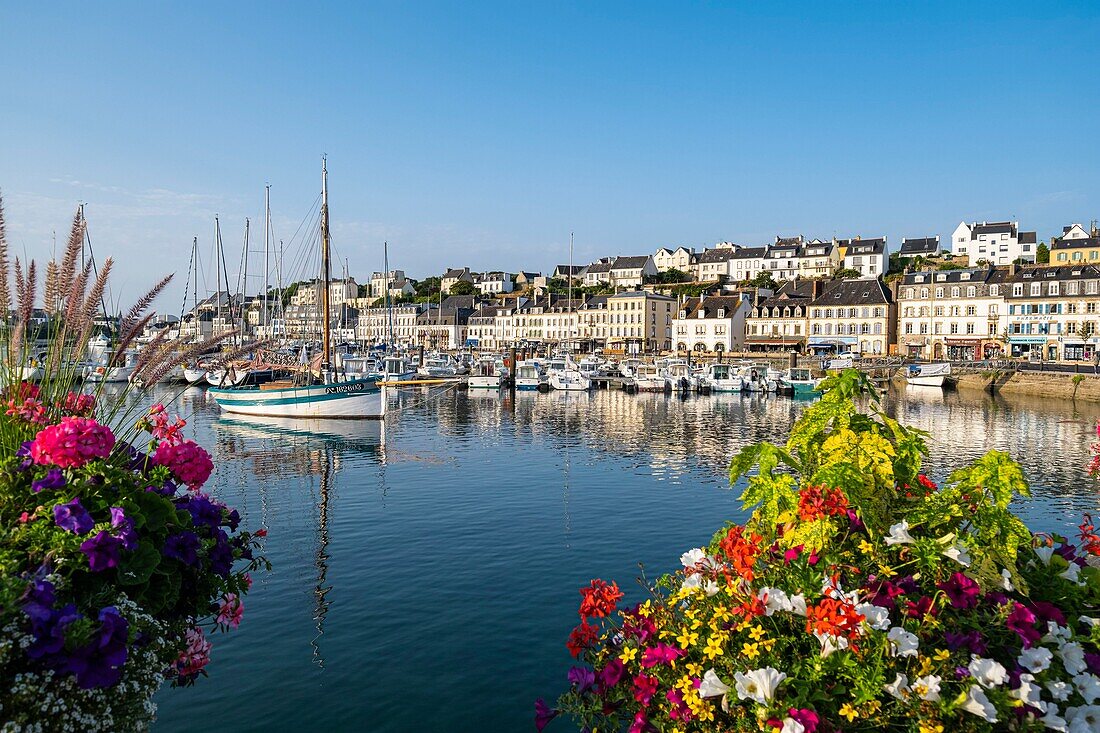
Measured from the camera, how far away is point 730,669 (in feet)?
15.8

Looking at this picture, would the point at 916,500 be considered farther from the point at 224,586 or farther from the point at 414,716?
the point at 414,716

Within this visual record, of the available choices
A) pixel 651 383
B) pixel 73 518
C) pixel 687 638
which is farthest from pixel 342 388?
pixel 687 638

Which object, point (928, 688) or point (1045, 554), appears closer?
point (928, 688)

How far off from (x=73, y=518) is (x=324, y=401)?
146ft

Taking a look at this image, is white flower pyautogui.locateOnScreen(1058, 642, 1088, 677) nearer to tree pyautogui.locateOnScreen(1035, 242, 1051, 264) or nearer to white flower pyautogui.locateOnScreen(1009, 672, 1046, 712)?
white flower pyautogui.locateOnScreen(1009, 672, 1046, 712)

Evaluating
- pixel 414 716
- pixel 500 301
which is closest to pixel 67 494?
pixel 414 716

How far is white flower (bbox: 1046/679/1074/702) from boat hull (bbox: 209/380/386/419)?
148ft

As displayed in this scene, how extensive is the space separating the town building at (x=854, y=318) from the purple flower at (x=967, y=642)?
105 metres

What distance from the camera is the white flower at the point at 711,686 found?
15.0 ft

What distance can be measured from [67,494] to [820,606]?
4.76 meters

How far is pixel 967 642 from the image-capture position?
14.9ft

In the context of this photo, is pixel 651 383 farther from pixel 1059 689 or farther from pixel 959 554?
pixel 1059 689

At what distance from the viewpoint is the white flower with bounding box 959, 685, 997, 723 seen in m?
4.13

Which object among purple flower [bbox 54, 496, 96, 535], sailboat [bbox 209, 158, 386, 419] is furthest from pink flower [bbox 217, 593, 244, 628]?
sailboat [bbox 209, 158, 386, 419]
